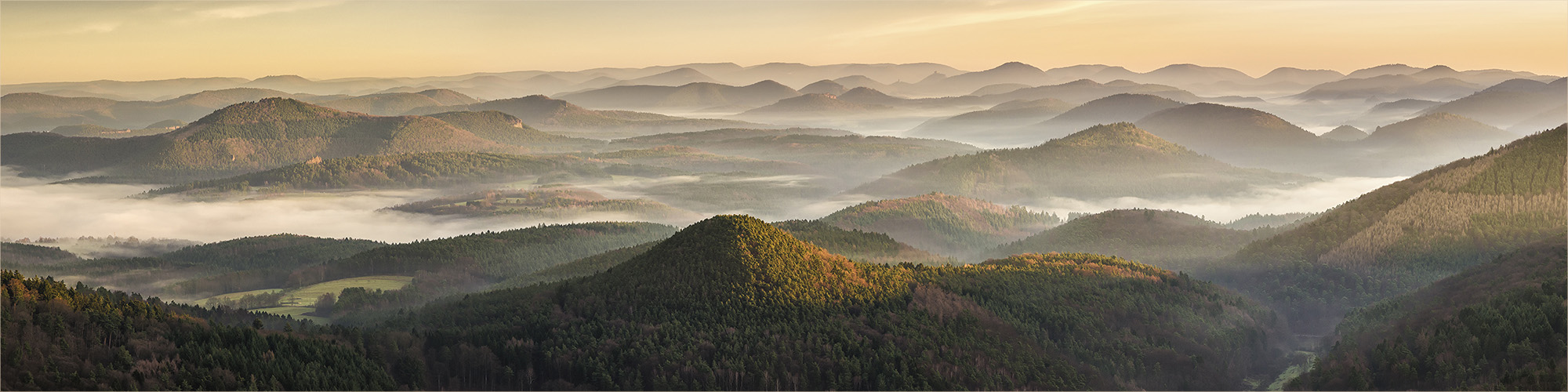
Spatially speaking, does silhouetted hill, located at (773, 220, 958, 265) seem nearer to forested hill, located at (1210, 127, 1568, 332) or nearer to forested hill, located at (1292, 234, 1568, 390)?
forested hill, located at (1210, 127, 1568, 332)

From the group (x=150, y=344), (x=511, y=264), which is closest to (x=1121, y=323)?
(x=150, y=344)

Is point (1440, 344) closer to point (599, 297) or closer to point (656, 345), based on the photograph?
point (656, 345)

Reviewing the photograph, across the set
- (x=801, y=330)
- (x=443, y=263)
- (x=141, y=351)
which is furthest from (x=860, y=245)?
(x=141, y=351)

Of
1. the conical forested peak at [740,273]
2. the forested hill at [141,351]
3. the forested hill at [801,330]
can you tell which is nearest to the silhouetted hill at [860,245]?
the forested hill at [801,330]

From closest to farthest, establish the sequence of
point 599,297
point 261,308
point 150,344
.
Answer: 1. point 150,344
2. point 599,297
3. point 261,308

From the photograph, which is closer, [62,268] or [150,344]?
[150,344]

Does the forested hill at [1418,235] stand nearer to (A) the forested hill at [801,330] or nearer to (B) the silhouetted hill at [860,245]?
(A) the forested hill at [801,330]
